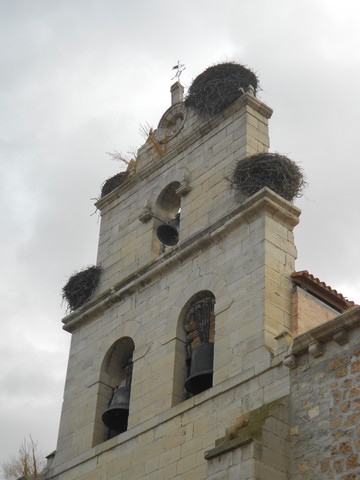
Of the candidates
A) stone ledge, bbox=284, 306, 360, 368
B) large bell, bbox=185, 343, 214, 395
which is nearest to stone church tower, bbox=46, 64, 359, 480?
large bell, bbox=185, 343, 214, 395

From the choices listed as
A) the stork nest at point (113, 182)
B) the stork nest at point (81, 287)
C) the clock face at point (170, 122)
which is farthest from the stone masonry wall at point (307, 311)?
the stork nest at point (113, 182)

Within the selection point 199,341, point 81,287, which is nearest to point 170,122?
point 81,287

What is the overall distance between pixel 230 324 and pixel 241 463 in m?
2.57

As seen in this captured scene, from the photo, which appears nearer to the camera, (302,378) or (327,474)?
(327,474)

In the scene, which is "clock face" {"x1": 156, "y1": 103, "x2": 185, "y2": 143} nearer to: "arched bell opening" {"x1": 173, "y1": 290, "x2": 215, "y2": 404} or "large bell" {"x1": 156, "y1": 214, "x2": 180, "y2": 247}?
"large bell" {"x1": 156, "y1": 214, "x2": 180, "y2": 247}

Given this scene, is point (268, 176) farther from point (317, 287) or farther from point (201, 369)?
point (201, 369)

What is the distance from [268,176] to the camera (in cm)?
1414

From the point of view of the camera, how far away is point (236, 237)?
13.9 meters

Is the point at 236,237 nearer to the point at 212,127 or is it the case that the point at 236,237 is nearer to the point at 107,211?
the point at 212,127

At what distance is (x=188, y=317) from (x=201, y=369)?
115 cm

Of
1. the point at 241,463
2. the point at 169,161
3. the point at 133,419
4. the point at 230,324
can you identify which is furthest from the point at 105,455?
the point at 169,161

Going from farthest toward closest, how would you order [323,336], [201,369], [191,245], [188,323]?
[191,245]
[188,323]
[201,369]
[323,336]

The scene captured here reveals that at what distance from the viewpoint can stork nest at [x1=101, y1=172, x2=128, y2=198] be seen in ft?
58.4

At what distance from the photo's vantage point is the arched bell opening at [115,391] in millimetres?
14477
